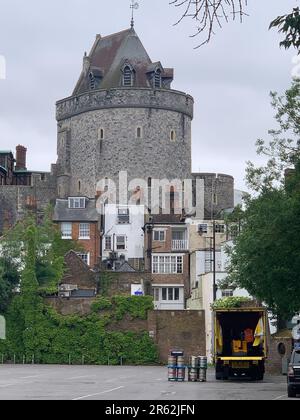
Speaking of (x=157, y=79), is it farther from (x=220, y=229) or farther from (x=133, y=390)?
(x=133, y=390)

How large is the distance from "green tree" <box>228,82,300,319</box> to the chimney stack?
8567cm

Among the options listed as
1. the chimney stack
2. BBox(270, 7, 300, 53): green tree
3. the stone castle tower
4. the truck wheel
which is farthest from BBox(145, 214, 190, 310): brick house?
BBox(270, 7, 300, 53): green tree

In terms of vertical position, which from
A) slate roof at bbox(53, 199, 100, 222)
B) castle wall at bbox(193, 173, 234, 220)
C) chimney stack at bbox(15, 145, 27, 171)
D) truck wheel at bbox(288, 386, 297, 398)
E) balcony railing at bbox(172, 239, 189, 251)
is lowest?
truck wheel at bbox(288, 386, 297, 398)

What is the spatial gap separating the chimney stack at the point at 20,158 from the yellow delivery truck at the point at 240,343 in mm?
88563

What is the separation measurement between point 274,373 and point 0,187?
71.6 m

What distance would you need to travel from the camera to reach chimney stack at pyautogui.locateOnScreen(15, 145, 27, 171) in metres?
134

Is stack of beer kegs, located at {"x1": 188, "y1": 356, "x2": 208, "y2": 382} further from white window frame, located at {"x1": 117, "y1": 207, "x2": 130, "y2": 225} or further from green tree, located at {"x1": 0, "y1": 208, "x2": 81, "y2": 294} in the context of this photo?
white window frame, located at {"x1": 117, "y1": 207, "x2": 130, "y2": 225}

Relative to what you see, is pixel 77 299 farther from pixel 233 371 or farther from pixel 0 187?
pixel 0 187

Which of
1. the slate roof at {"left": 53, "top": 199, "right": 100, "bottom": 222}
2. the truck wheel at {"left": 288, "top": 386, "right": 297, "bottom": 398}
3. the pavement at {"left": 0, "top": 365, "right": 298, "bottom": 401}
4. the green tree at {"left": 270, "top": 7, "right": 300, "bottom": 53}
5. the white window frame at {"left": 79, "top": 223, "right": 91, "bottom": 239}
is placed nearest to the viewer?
the green tree at {"left": 270, "top": 7, "right": 300, "bottom": 53}

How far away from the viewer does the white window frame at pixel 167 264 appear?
94188 mm

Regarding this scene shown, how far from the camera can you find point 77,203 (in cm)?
10638

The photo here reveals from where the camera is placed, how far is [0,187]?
11962cm

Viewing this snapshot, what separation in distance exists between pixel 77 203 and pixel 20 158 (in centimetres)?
3083

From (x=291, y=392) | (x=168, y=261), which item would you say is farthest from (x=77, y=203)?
(x=291, y=392)
